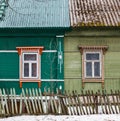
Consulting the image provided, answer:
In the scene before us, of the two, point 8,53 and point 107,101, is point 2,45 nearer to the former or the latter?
point 8,53

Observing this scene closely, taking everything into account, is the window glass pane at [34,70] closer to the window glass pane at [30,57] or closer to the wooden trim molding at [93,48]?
the window glass pane at [30,57]

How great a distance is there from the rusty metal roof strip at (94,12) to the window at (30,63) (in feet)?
7.28

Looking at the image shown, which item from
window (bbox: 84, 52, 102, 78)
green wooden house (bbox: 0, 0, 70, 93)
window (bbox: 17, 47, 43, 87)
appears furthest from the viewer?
window (bbox: 84, 52, 102, 78)

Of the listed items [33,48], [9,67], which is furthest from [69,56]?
[9,67]

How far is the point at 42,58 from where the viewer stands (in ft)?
55.0

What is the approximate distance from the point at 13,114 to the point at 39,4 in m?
8.28

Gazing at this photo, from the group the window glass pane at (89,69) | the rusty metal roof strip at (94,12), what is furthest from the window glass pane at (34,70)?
the rusty metal roof strip at (94,12)

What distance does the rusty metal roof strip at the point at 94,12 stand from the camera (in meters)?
16.7

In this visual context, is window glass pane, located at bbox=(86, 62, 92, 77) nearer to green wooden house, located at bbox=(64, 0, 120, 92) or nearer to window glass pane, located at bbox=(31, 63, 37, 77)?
green wooden house, located at bbox=(64, 0, 120, 92)

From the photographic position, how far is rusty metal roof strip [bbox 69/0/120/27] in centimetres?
1666

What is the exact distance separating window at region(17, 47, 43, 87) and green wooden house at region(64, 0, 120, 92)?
125 cm

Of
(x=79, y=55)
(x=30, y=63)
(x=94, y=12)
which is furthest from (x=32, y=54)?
(x=94, y=12)

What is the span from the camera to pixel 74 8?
18.4m

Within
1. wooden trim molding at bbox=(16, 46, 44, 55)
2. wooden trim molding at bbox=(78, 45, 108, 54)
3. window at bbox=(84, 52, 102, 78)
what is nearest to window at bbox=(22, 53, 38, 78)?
wooden trim molding at bbox=(16, 46, 44, 55)
